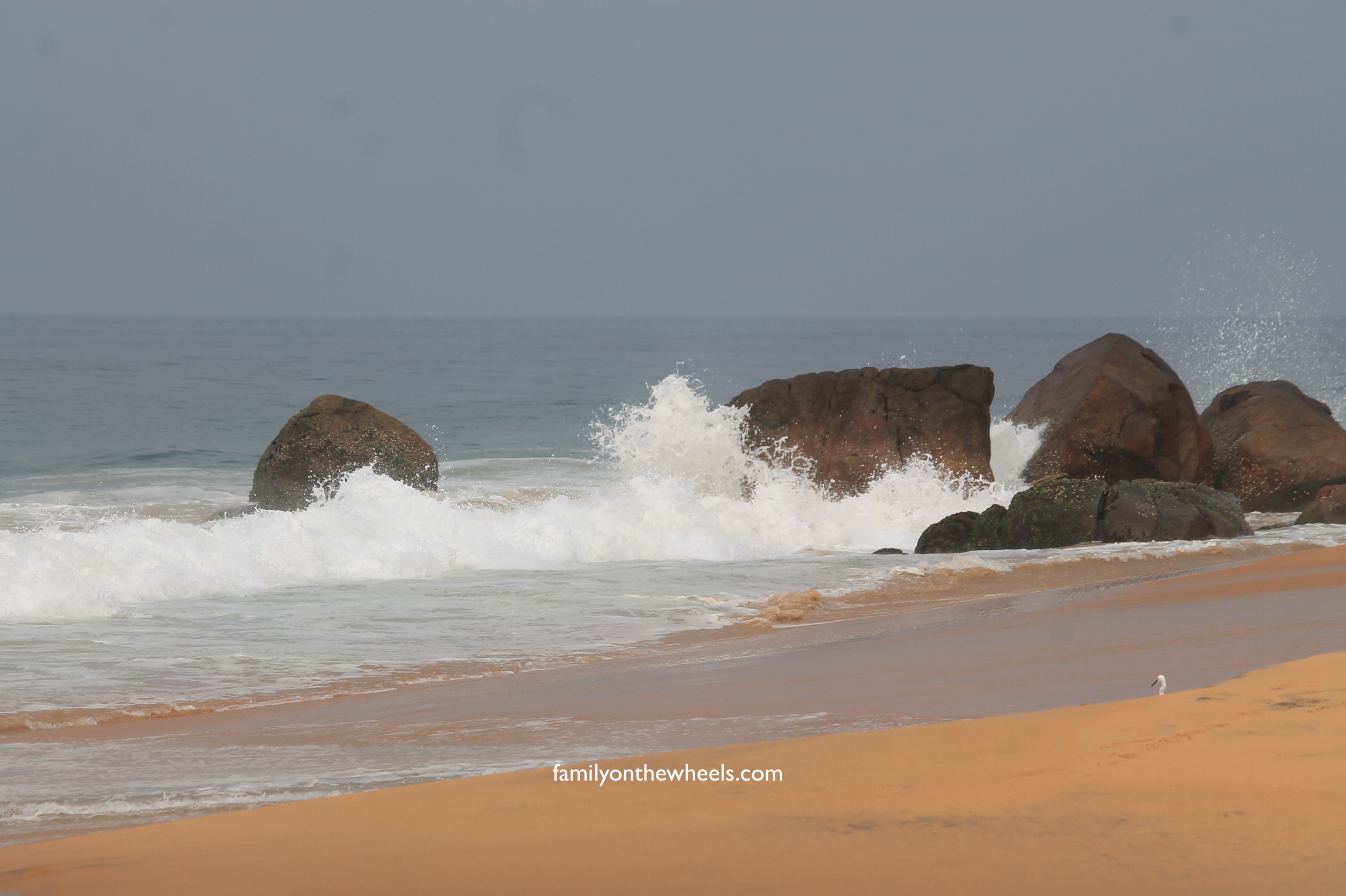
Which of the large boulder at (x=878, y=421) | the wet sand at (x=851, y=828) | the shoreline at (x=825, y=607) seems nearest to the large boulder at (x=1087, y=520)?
the shoreline at (x=825, y=607)

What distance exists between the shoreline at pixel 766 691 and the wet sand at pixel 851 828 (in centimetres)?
49

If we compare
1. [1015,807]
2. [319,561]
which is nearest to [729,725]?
[1015,807]

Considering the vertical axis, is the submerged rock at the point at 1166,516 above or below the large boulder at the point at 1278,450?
below

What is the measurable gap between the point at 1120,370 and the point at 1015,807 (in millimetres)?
11806

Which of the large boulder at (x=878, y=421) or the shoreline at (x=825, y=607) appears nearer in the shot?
the shoreline at (x=825, y=607)

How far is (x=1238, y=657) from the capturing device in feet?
15.8

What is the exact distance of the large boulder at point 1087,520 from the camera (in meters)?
10.2

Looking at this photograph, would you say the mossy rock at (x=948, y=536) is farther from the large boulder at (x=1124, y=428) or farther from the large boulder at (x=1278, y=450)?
the large boulder at (x=1278, y=450)

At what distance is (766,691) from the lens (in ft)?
16.1

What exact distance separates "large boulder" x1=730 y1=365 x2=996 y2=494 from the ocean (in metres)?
0.34

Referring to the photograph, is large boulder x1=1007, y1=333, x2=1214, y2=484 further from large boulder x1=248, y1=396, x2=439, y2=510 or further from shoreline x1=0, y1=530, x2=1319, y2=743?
large boulder x1=248, y1=396, x2=439, y2=510

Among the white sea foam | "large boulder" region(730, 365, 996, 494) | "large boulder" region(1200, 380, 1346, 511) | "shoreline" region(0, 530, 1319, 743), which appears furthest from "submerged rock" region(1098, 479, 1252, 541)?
"large boulder" region(730, 365, 996, 494)

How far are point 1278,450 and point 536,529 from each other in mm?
8445

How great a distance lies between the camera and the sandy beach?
253 centimetres
